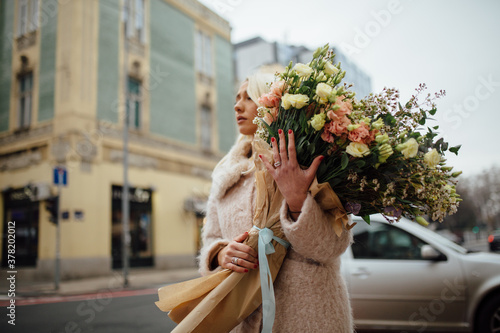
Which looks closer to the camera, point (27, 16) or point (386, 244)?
point (386, 244)

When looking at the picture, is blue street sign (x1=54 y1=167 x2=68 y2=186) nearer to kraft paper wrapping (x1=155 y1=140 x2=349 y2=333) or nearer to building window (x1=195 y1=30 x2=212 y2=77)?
kraft paper wrapping (x1=155 y1=140 x2=349 y2=333)

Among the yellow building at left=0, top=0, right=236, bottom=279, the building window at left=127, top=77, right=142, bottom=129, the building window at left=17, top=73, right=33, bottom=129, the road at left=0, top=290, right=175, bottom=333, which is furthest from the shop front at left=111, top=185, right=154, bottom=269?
the road at left=0, top=290, right=175, bottom=333

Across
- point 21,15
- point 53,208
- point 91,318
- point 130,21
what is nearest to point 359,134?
point 91,318

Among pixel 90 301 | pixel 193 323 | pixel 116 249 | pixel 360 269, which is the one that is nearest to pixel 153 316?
pixel 90 301

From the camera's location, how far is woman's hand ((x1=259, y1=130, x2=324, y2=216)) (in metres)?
1.60

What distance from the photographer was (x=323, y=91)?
1546mm

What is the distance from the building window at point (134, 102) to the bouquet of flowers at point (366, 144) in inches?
613

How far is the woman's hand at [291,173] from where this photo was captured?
1604mm

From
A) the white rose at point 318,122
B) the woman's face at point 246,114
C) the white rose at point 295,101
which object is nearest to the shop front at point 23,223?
the woman's face at point 246,114

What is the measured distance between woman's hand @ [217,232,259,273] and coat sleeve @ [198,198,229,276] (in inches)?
6.9

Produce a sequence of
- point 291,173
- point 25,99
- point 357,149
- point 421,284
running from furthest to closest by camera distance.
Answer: point 25,99 → point 421,284 → point 291,173 → point 357,149

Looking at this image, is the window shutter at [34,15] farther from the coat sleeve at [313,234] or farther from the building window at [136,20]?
the coat sleeve at [313,234]

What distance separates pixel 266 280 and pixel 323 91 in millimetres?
817

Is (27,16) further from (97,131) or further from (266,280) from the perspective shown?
(266,280)
